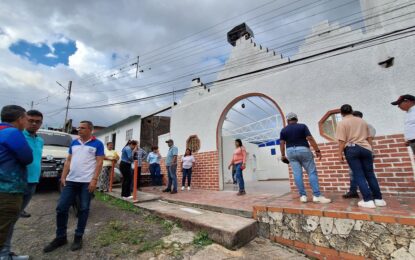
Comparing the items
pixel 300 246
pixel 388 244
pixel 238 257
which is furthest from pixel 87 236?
pixel 388 244

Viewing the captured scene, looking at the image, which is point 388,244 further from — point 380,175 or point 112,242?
point 112,242

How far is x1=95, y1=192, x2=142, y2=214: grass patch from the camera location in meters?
4.39

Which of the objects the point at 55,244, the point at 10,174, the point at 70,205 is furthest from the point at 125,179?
the point at 10,174

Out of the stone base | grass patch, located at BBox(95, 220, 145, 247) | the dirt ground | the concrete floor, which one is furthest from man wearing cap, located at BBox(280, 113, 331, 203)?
grass patch, located at BBox(95, 220, 145, 247)

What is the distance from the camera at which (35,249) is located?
2697 mm

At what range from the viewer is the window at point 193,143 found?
24.8ft

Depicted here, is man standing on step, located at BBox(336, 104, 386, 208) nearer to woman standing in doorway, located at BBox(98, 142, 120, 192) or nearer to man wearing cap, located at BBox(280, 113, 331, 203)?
man wearing cap, located at BBox(280, 113, 331, 203)

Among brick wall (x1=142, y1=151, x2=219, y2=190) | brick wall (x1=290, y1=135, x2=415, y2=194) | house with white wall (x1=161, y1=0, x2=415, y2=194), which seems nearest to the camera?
brick wall (x1=290, y1=135, x2=415, y2=194)

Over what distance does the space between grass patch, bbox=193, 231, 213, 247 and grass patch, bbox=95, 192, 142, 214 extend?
168 centimetres

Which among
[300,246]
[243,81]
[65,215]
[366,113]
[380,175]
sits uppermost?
[243,81]

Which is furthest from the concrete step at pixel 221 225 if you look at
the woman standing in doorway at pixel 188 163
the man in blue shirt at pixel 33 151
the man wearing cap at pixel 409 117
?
the woman standing in doorway at pixel 188 163

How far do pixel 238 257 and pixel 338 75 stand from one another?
14.5 ft

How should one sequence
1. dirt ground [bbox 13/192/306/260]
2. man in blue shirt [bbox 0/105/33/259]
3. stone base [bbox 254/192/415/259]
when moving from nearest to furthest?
1. man in blue shirt [bbox 0/105/33/259]
2. stone base [bbox 254/192/415/259]
3. dirt ground [bbox 13/192/306/260]

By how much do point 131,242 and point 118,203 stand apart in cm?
227
